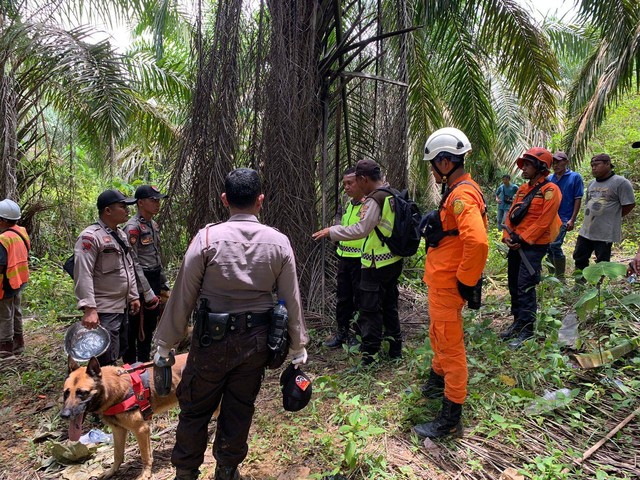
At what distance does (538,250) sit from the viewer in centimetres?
419

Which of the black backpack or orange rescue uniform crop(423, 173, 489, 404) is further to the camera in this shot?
the black backpack

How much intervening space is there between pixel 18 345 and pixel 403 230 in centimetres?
466

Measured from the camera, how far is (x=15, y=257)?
4.48m

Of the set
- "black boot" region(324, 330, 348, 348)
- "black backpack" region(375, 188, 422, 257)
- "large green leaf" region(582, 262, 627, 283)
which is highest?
"black backpack" region(375, 188, 422, 257)

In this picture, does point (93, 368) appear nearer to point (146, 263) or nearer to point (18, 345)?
point (146, 263)

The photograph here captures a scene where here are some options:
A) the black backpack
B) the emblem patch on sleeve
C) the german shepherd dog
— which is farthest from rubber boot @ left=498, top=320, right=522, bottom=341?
the german shepherd dog

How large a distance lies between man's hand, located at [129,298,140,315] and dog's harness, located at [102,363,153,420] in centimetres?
88

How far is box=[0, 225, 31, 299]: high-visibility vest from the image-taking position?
444 cm

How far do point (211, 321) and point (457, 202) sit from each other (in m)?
1.67

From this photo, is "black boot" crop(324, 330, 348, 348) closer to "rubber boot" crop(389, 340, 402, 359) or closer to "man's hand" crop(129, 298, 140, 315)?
"rubber boot" crop(389, 340, 402, 359)

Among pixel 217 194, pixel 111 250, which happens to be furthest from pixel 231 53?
pixel 111 250

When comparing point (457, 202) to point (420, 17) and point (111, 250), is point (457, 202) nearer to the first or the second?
point (111, 250)

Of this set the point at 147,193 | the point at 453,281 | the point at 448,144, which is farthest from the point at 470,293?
the point at 147,193

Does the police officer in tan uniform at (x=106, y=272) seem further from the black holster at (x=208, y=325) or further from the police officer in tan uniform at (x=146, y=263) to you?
the black holster at (x=208, y=325)
